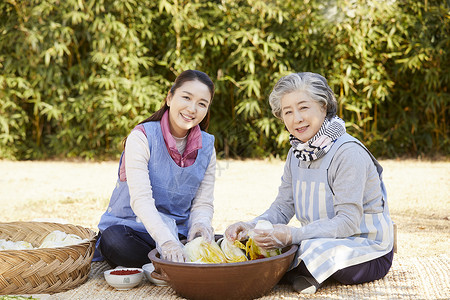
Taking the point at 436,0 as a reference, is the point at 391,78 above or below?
below

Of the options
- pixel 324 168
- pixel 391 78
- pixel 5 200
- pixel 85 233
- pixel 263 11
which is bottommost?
pixel 5 200

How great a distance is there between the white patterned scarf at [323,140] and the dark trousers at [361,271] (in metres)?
0.48

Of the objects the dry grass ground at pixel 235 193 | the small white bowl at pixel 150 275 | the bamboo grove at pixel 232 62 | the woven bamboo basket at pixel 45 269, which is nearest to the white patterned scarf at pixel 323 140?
the small white bowl at pixel 150 275

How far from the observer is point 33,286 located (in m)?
2.14

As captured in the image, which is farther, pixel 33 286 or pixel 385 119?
pixel 385 119

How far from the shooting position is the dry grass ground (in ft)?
11.5

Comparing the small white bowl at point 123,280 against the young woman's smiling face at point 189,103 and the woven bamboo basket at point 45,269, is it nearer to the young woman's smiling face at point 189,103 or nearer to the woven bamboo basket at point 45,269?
the woven bamboo basket at point 45,269

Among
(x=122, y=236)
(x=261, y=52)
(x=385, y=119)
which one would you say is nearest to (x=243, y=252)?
(x=122, y=236)

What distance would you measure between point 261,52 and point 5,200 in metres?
3.58

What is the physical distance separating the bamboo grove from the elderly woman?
4.29 m

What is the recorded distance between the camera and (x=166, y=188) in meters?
2.56

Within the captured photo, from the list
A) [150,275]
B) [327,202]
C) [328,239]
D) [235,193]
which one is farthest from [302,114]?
[235,193]

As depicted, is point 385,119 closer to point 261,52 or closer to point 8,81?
point 261,52

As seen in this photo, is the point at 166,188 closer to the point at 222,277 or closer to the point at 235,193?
the point at 222,277
